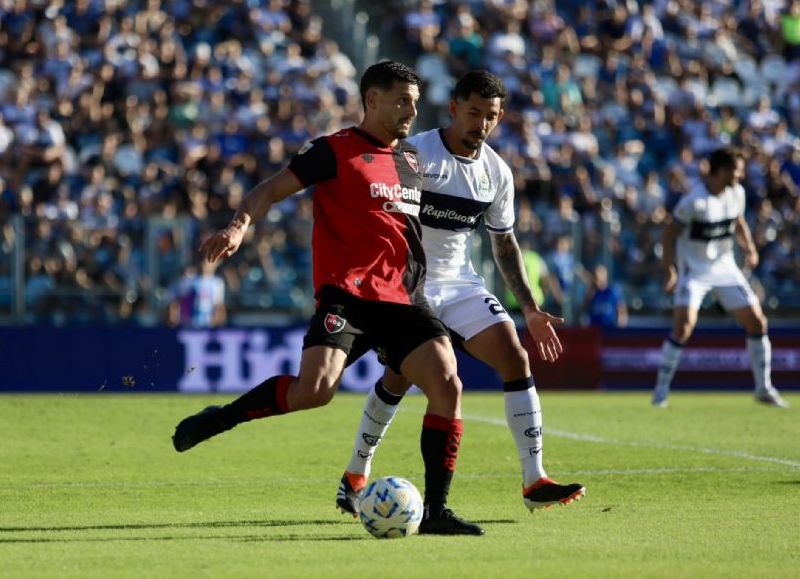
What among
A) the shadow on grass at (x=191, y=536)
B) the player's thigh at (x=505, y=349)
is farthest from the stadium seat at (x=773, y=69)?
the shadow on grass at (x=191, y=536)

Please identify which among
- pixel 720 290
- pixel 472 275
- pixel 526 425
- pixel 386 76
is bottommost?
pixel 526 425

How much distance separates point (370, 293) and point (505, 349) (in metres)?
1.14

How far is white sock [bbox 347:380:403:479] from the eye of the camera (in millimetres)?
8969

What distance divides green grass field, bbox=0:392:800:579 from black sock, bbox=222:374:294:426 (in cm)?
62

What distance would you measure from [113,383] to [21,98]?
4496mm

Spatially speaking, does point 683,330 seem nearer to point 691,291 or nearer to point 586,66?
point 691,291

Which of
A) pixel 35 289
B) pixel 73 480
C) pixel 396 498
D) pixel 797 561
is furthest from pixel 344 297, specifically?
pixel 35 289

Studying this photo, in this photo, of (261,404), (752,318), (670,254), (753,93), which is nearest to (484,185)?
(261,404)

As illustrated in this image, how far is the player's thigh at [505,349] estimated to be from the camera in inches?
347

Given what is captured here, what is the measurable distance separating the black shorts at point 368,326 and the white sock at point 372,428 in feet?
2.74

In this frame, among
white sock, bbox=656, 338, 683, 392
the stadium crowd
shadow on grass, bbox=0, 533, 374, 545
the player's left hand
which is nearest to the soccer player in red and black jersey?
shadow on grass, bbox=0, 533, 374, 545

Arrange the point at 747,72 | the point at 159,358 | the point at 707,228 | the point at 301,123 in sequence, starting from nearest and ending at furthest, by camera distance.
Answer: the point at 707,228
the point at 159,358
the point at 301,123
the point at 747,72

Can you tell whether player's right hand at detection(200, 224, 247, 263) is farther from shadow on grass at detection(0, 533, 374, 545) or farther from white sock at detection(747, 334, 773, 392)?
white sock at detection(747, 334, 773, 392)

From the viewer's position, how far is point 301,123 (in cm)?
2403
